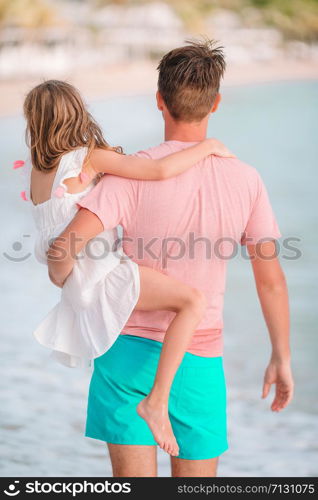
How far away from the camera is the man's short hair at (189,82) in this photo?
1708 millimetres

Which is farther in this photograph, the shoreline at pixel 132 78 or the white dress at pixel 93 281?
the shoreline at pixel 132 78

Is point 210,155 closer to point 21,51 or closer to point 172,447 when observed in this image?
point 172,447

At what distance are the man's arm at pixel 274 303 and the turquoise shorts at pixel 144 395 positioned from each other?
14 centimetres

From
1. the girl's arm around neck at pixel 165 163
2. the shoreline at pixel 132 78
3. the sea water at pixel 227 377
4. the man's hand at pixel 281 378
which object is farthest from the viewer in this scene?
the shoreline at pixel 132 78

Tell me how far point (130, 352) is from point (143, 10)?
38.0 m

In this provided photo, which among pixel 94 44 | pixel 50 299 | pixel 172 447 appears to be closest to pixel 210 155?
pixel 172 447

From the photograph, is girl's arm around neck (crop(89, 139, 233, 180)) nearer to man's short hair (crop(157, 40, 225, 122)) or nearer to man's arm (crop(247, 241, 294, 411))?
man's short hair (crop(157, 40, 225, 122))

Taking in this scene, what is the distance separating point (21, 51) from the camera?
105ft

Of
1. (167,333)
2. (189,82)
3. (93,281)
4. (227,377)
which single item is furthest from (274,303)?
(227,377)

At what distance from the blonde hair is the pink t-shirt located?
0.12 m

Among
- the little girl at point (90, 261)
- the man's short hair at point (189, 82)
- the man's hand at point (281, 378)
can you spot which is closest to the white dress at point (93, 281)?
the little girl at point (90, 261)

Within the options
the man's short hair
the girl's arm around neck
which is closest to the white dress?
the girl's arm around neck

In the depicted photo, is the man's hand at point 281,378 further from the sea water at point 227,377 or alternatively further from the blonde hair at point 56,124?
the sea water at point 227,377

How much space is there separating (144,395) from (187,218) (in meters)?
0.38
